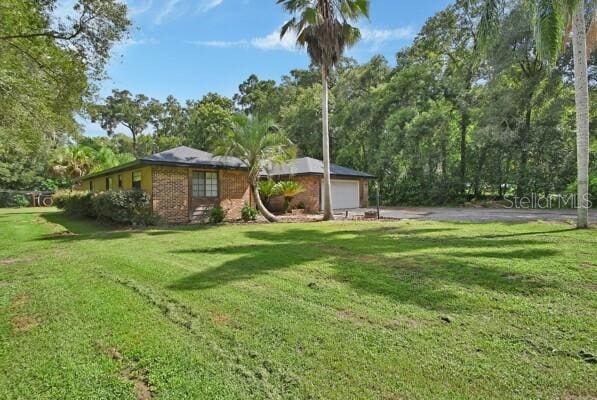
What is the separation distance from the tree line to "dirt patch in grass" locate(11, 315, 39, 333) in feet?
28.8

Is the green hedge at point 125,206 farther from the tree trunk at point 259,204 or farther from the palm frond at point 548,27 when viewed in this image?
the palm frond at point 548,27

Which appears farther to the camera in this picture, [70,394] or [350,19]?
[350,19]

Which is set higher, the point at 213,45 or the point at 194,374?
the point at 213,45

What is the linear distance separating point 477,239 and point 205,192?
11.1 metres

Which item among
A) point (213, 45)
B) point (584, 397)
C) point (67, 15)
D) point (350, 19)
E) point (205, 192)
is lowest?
point (584, 397)

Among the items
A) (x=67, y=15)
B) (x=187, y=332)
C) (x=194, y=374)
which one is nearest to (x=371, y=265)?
(x=187, y=332)

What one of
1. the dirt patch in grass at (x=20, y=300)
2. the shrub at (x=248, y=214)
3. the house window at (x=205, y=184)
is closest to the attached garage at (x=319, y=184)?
the house window at (x=205, y=184)

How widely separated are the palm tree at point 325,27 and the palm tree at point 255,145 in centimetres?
197

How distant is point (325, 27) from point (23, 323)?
44.2 ft

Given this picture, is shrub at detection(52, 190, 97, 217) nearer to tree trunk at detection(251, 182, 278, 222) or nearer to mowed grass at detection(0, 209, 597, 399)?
tree trunk at detection(251, 182, 278, 222)

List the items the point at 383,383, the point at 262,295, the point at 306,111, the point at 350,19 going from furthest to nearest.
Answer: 1. the point at 306,111
2. the point at 350,19
3. the point at 262,295
4. the point at 383,383

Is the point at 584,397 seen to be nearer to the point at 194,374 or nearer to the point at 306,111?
the point at 194,374

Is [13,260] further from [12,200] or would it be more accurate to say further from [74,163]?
[12,200]

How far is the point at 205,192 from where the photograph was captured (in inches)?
623
